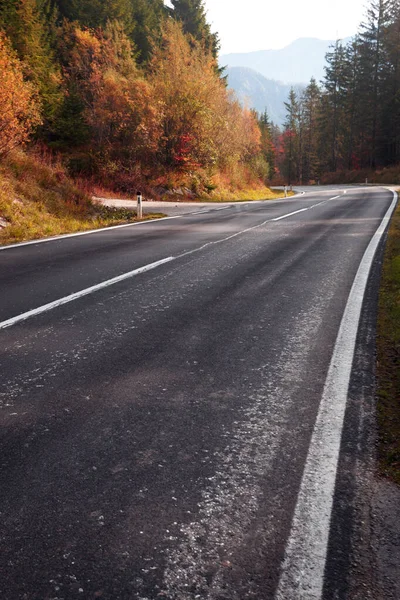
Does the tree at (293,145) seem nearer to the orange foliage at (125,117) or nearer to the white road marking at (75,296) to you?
the orange foliage at (125,117)

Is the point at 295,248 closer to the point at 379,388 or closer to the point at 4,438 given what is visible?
the point at 379,388

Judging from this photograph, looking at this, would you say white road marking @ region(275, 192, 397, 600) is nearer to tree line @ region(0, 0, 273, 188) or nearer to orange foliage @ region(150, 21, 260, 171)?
tree line @ region(0, 0, 273, 188)

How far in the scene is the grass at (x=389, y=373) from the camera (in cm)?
275

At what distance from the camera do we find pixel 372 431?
300 cm

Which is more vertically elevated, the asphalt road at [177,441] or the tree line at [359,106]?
the tree line at [359,106]

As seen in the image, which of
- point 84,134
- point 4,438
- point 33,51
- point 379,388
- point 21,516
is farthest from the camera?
point 33,51

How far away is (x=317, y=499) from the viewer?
2369mm

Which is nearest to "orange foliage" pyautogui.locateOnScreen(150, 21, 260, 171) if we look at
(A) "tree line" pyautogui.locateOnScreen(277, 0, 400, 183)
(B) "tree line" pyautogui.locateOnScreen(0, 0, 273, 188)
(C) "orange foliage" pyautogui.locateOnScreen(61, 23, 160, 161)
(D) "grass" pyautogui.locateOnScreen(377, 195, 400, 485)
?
(B) "tree line" pyautogui.locateOnScreen(0, 0, 273, 188)

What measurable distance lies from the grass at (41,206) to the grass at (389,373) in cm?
812

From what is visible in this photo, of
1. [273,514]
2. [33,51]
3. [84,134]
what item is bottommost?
[273,514]

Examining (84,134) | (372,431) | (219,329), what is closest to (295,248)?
(219,329)

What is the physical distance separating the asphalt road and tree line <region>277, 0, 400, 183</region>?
61257mm

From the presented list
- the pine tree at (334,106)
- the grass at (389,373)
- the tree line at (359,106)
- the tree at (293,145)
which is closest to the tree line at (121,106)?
the grass at (389,373)

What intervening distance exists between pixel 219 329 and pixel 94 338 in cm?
119
